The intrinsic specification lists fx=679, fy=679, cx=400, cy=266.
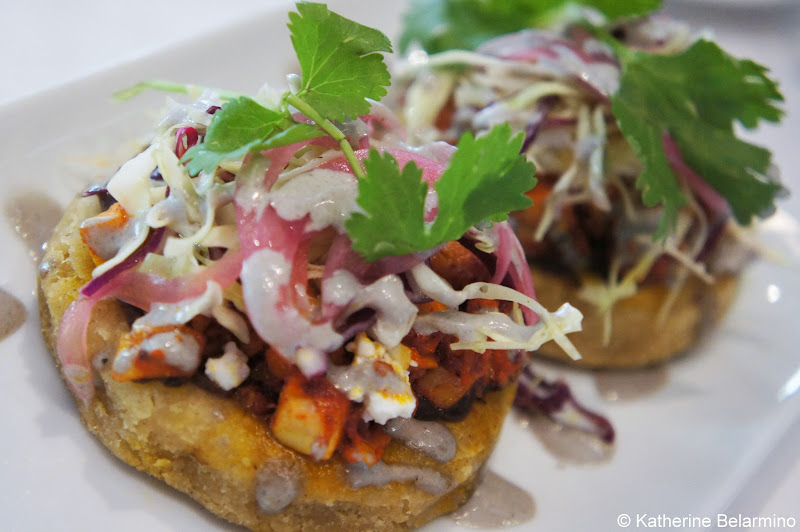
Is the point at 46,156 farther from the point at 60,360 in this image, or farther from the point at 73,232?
the point at 60,360

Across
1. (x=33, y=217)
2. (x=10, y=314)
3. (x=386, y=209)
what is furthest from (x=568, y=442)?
(x=33, y=217)

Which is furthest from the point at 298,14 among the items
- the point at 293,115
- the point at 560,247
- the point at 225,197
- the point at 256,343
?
the point at 560,247

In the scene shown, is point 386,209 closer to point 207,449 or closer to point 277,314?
→ point 277,314

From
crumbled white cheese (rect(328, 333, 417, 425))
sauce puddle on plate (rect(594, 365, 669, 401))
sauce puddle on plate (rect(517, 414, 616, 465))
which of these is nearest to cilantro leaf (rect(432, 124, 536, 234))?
crumbled white cheese (rect(328, 333, 417, 425))

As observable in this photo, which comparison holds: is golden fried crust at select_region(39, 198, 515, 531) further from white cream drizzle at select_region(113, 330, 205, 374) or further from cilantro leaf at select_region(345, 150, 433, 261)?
cilantro leaf at select_region(345, 150, 433, 261)

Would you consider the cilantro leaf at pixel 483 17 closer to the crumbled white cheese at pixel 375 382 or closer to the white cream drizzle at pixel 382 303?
the white cream drizzle at pixel 382 303
